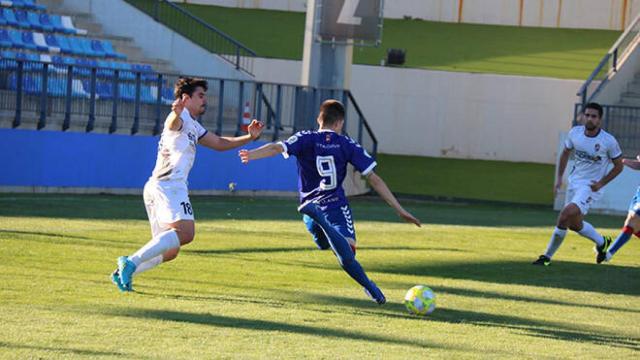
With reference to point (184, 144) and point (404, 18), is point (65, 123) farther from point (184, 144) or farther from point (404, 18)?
point (404, 18)

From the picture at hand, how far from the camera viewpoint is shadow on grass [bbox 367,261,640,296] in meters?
15.1

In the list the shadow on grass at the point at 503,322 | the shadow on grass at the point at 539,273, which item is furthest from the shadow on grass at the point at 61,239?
the shadow on grass at the point at 503,322

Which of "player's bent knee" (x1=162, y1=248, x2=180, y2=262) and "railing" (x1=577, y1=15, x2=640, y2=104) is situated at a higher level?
"railing" (x1=577, y1=15, x2=640, y2=104)

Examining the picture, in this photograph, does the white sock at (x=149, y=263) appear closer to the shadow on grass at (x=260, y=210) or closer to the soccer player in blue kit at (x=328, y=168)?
the soccer player in blue kit at (x=328, y=168)

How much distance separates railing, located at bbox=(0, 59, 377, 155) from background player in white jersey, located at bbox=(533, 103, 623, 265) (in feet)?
35.7

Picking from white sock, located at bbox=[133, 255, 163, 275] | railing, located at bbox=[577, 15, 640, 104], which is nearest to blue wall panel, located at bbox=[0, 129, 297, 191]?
railing, located at bbox=[577, 15, 640, 104]

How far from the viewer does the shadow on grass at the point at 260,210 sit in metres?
20.9

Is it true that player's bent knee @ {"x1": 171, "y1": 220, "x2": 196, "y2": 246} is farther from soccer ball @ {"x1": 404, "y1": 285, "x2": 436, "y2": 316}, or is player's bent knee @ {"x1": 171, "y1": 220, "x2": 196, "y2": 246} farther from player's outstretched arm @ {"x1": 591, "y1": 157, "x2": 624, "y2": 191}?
player's outstretched arm @ {"x1": 591, "y1": 157, "x2": 624, "y2": 191}

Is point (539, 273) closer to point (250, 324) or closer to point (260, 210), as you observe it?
point (250, 324)

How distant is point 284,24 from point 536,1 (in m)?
8.99

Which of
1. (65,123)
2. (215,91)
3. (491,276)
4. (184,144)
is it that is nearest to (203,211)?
(65,123)

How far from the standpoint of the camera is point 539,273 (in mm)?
16125

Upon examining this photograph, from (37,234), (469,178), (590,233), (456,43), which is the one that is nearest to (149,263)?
(37,234)

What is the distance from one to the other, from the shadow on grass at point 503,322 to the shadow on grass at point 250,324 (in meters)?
1.20
